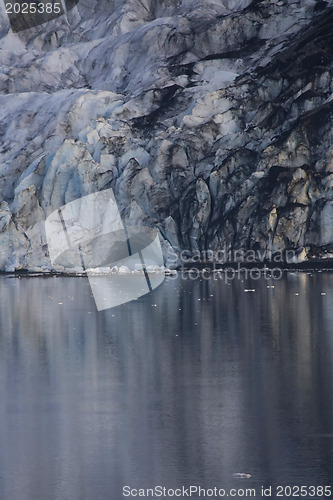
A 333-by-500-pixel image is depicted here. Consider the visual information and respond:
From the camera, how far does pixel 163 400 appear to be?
1639 centimetres

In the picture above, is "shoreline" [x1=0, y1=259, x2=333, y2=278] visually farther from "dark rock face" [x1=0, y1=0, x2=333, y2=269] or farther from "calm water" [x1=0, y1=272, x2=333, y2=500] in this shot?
"calm water" [x1=0, y1=272, x2=333, y2=500]

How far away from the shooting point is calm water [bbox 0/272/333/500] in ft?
40.4

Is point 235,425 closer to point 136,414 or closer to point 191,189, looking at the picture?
point 136,414

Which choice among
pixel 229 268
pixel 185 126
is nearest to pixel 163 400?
pixel 229 268

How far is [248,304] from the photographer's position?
31469mm

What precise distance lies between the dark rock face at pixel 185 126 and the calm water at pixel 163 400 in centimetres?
2448

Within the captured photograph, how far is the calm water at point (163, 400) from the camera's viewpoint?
12.3m

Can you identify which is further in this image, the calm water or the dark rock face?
the dark rock face

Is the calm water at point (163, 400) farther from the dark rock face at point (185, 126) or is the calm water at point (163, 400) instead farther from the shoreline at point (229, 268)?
the dark rock face at point (185, 126)

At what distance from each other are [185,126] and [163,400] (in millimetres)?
47091

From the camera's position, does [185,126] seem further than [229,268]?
Yes

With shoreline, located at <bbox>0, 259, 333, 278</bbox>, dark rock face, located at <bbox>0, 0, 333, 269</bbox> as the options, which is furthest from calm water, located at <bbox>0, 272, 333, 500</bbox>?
dark rock face, located at <bbox>0, 0, 333, 269</bbox>

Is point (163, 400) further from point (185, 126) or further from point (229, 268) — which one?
point (185, 126)

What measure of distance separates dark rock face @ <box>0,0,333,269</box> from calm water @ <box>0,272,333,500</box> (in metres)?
24.5
